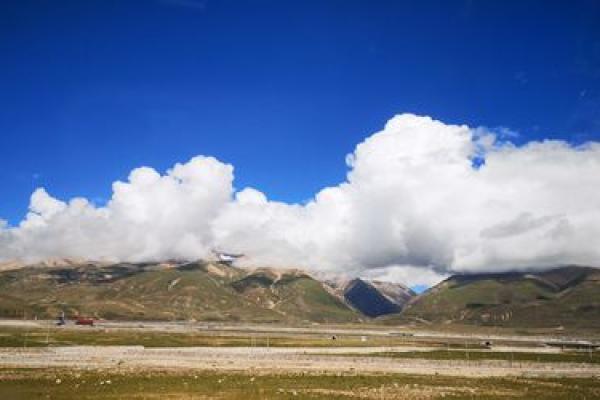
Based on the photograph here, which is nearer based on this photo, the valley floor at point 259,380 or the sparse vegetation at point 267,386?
the sparse vegetation at point 267,386

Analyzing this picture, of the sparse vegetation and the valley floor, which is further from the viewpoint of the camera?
the valley floor

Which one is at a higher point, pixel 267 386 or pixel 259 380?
pixel 267 386

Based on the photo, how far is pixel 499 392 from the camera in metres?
61.9

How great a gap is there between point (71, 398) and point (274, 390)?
1904 cm

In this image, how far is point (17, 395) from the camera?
52.6 metres

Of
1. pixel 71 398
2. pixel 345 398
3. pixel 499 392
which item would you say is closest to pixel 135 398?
pixel 71 398

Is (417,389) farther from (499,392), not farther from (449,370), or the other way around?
(449,370)

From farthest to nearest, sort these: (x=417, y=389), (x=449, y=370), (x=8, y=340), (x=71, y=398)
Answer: (x=8, y=340) → (x=449, y=370) → (x=417, y=389) → (x=71, y=398)

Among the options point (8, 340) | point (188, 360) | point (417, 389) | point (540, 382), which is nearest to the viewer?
point (417, 389)

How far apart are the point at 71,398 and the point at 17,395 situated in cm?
553

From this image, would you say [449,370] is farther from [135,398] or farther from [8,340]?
[8,340]

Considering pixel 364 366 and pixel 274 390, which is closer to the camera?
pixel 274 390

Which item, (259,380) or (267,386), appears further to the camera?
(259,380)

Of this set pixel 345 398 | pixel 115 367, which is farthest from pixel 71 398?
pixel 115 367
